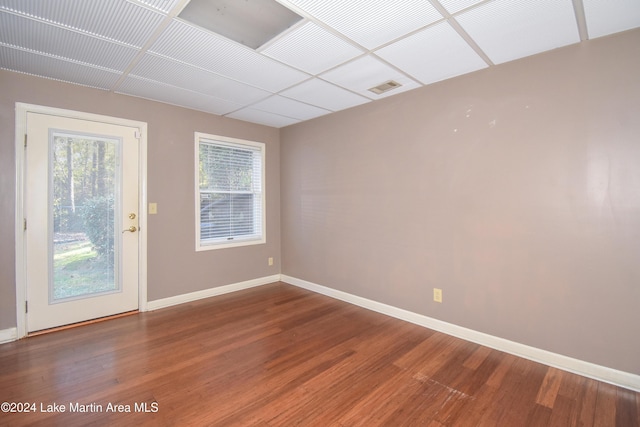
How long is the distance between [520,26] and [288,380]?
300 centimetres

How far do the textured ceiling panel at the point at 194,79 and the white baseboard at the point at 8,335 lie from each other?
266 cm

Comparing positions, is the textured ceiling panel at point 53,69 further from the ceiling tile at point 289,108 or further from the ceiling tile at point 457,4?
the ceiling tile at point 457,4

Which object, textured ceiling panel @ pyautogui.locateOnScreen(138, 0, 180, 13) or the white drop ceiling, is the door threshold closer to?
the white drop ceiling

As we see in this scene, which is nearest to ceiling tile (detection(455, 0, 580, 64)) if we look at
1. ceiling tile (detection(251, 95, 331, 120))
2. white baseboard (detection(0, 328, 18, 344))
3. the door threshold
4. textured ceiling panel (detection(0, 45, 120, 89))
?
ceiling tile (detection(251, 95, 331, 120))

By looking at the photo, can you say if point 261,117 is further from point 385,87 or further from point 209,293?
point 209,293

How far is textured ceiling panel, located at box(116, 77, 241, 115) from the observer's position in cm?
308

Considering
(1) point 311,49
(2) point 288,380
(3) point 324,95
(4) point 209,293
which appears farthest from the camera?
(4) point 209,293

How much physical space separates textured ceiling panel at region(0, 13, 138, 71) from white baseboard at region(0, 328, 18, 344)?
249cm

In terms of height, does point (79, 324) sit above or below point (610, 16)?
below

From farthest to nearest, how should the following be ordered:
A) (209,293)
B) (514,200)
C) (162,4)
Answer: (209,293)
(514,200)
(162,4)

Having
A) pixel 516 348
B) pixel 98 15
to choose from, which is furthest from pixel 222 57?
pixel 516 348

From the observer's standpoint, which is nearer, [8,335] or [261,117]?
[8,335]

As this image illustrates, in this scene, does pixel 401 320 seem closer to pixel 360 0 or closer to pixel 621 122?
pixel 621 122

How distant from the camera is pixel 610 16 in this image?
6.31ft
